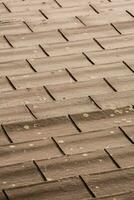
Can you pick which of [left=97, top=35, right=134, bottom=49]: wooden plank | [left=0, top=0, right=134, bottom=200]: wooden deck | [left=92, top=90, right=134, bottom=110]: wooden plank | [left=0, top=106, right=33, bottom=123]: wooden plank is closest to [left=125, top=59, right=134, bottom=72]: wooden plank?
[left=0, top=0, right=134, bottom=200]: wooden deck

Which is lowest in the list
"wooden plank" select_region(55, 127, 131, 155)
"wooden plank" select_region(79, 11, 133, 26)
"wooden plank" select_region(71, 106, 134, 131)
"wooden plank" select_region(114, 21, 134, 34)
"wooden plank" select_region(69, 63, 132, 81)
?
"wooden plank" select_region(55, 127, 131, 155)

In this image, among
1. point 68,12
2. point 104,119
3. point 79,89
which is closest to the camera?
point 104,119

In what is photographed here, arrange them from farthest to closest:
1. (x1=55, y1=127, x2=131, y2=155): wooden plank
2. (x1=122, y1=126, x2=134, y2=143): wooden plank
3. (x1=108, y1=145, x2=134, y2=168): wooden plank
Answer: (x1=122, y1=126, x2=134, y2=143): wooden plank
(x1=55, y1=127, x2=131, y2=155): wooden plank
(x1=108, y1=145, x2=134, y2=168): wooden plank

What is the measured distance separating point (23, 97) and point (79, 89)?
1.44ft

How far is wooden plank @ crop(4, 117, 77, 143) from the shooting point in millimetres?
3867

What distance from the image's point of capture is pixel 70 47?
5113 mm

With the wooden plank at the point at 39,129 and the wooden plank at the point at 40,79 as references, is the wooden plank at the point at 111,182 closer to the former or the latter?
the wooden plank at the point at 39,129

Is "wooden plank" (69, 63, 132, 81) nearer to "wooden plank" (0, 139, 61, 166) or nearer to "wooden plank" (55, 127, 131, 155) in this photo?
"wooden plank" (55, 127, 131, 155)

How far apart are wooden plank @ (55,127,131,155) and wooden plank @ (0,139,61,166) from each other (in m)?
0.08

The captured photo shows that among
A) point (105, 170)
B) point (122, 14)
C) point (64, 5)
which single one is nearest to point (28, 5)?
point (64, 5)

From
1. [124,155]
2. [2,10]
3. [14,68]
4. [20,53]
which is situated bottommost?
[124,155]

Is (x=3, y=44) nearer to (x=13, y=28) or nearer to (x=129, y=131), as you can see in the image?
(x=13, y=28)

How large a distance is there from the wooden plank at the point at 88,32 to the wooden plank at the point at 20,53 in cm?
39

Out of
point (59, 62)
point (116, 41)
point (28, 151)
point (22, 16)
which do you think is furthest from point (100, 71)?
point (22, 16)
